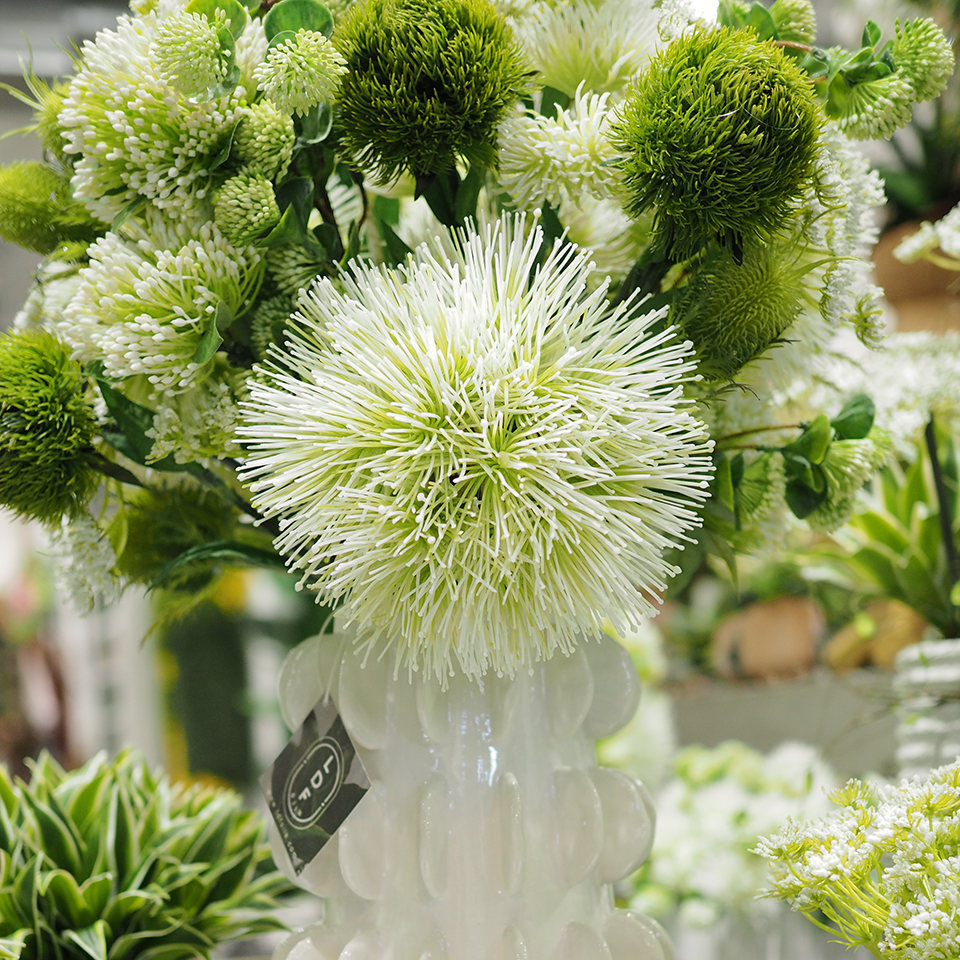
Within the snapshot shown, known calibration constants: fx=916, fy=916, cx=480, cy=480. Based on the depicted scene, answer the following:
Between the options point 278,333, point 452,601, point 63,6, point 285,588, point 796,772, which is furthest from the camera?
point 285,588

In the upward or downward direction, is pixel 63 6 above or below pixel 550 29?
above

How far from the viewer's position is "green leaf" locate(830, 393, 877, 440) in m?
0.52

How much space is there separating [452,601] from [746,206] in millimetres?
207

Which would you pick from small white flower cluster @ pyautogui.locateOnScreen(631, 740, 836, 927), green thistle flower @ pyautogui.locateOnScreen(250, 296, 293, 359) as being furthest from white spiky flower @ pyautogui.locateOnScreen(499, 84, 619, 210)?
small white flower cluster @ pyautogui.locateOnScreen(631, 740, 836, 927)

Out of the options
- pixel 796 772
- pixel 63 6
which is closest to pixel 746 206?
pixel 796 772

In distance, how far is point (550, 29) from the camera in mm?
481

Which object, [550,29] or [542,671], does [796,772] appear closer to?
[542,671]

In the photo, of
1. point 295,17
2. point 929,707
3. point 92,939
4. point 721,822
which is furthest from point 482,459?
point 721,822

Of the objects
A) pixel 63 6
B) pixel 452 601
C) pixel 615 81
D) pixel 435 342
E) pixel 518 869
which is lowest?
pixel 518 869

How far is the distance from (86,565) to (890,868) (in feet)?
1.37

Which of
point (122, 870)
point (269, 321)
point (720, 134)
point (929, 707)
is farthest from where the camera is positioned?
point (929, 707)

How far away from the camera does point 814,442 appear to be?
0.50 meters

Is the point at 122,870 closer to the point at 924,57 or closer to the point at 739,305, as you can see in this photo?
the point at 739,305

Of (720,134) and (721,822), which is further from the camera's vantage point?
(721,822)
